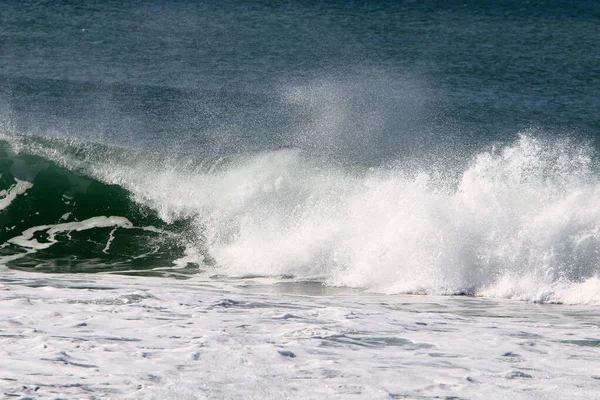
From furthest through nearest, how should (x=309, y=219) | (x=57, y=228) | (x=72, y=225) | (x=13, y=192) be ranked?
(x=13, y=192) → (x=72, y=225) → (x=57, y=228) → (x=309, y=219)

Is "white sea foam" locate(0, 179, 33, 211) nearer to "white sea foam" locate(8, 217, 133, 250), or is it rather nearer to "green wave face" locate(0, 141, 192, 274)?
"green wave face" locate(0, 141, 192, 274)

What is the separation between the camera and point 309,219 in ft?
44.5

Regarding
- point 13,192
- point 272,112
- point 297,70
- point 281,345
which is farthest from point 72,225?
point 297,70

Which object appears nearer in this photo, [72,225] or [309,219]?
[309,219]

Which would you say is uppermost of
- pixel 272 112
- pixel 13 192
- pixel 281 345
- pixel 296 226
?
pixel 272 112

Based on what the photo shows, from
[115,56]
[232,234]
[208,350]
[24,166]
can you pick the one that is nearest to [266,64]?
[115,56]

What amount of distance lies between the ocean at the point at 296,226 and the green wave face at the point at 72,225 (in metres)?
0.05

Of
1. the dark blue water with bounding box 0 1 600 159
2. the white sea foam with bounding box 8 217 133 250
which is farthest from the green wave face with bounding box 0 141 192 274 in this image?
the dark blue water with bounding box 0 1 600 159

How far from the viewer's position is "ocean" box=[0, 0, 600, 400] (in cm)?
751

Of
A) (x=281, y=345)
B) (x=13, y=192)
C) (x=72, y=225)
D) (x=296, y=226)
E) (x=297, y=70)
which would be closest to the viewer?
(x=281, y=345)

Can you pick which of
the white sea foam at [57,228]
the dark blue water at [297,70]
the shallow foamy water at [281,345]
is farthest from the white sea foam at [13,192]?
the dark blue water at [297,70]

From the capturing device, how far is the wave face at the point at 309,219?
37.7 feet

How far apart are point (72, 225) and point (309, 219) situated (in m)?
3.92

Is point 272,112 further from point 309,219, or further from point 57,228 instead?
point 309,219
